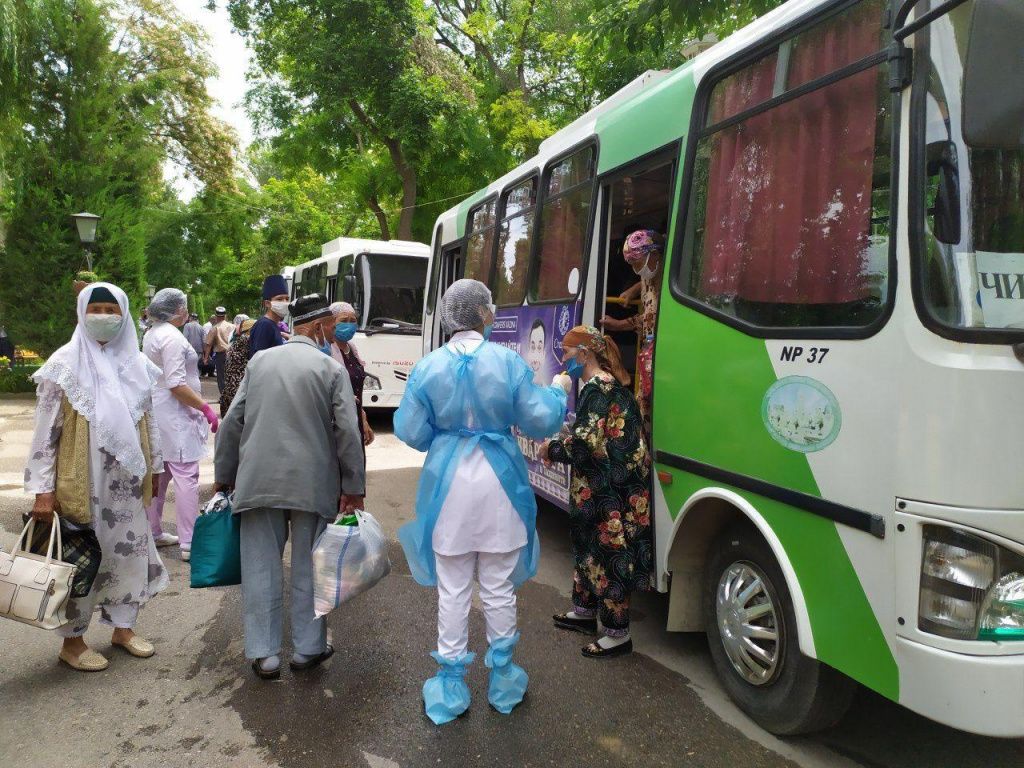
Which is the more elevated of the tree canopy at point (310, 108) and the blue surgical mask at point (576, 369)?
the tree canopy at point (310, 108)

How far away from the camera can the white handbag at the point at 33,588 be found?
3256 mm

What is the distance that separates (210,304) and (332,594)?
48952mm

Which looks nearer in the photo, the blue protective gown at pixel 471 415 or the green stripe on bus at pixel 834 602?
the green stripe on bus at pixel 834 602

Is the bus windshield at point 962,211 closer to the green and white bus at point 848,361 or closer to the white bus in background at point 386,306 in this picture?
the green and white bus at point 848,361

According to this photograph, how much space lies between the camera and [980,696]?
225 cm

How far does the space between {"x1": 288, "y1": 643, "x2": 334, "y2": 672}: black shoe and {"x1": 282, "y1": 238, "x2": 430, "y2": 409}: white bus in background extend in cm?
789

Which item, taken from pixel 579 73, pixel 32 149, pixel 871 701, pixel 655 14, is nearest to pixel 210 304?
pixel 32 149

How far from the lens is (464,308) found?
335 cm

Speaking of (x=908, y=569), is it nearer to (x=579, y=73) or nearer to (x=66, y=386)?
(x=66, y=386)

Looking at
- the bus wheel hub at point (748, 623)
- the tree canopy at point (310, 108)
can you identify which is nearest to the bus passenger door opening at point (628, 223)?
the bus wheel hub at point (748, 623)

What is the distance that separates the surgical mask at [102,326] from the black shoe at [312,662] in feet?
6.18

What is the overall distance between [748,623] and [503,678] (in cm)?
110

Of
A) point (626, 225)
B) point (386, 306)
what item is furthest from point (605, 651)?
point (386, 306)

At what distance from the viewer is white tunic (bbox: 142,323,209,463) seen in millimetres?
5156
